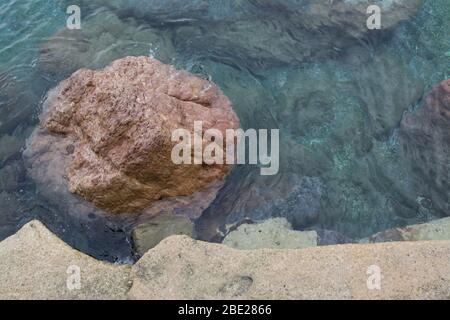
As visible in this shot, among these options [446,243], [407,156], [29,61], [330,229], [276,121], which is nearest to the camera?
[446,243]

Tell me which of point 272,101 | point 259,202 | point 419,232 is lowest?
point 259,202

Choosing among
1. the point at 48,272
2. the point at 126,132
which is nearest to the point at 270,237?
the point at 126,132

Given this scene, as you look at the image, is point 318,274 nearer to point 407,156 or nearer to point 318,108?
point 407,156

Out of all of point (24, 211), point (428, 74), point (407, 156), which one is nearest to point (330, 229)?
point (407, 156)

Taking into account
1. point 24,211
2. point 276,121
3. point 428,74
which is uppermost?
point 428,74

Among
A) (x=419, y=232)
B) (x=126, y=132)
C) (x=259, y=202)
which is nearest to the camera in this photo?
(x=419, y=232)

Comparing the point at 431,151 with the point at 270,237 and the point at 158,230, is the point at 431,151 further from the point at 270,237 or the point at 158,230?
the point at 158,230
